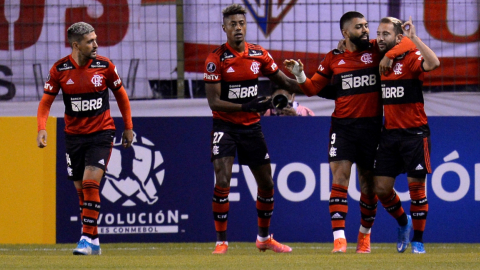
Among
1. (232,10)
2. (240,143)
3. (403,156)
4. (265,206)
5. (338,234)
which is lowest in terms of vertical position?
(338,234)

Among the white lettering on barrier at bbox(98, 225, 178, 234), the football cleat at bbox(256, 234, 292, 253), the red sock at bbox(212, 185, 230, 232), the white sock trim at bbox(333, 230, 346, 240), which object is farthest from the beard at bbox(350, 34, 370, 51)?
the white lettering on barrier at bbox(98, 225, 178, 234)

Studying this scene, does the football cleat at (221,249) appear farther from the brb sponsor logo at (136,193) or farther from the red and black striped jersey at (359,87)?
the brb sponsor logo at (136,193)

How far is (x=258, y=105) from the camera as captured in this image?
6484 millimetres

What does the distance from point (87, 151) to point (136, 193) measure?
1.58 metres

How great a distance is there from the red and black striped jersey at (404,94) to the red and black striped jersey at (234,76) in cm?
116

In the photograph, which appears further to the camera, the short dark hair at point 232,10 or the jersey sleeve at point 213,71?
the short dark hair at point 232,10

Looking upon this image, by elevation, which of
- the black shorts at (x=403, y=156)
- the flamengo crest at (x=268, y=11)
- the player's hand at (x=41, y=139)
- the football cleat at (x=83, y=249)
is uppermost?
the flamengo crest at (x=268, y=11)

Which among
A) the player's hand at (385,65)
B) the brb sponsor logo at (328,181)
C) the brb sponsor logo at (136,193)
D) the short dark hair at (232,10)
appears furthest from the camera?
the brb sponsor logo at (136,193)

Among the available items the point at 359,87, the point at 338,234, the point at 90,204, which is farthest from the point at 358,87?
the point at 90,204

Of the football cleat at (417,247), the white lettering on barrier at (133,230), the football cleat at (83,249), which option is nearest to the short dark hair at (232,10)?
the football cleat at (83,249)

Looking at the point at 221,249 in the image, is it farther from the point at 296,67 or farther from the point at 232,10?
the point at 232,10

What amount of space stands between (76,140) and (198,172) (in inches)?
72.1

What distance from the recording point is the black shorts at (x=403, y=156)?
627cm

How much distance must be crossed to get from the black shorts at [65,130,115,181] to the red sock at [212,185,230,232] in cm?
97
